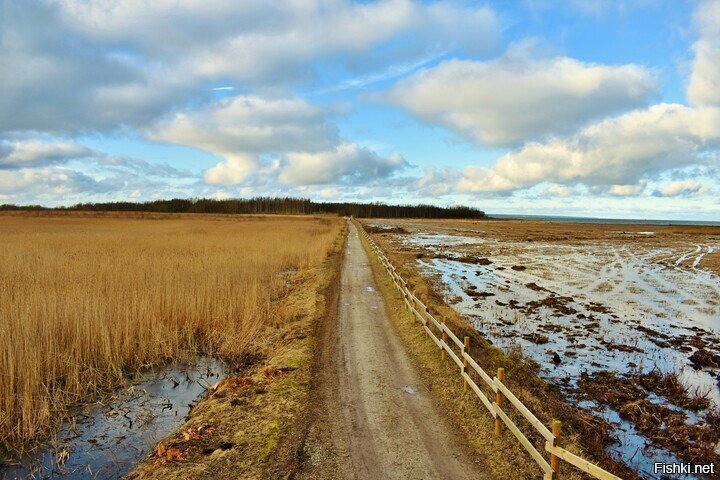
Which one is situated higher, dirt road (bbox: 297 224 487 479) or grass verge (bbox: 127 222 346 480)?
dirt road (bbox: 297 224 487 479)

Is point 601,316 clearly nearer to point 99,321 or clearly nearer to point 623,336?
point 623,336

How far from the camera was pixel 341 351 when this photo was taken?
11492 millimetres

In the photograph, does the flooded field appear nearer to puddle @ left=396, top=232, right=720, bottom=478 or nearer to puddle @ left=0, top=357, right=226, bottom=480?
puddle @ left=396, top=232, right=720, bottom=478

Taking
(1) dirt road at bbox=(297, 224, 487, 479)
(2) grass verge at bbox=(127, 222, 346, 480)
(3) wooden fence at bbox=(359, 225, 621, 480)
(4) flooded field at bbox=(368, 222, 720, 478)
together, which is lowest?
(4) flooded field at bbox=(368, 222, 720, 478)

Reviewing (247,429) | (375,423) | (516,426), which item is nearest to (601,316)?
(516,426)

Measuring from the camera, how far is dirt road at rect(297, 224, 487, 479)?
6.15 metres

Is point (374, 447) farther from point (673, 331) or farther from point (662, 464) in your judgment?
point (673, 331)

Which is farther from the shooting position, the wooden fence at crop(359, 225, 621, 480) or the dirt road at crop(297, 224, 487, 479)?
the dirt road at crop(297, 224, 487, 479)

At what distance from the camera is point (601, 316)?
17.5 metres

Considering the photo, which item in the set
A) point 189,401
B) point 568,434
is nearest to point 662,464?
point 568,434

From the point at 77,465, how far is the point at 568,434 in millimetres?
8236

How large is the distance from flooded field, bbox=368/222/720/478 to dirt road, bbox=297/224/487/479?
331cm

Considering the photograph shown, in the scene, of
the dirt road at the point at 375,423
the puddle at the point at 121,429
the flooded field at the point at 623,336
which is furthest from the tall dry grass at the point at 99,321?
the flooded field at the point at 623,336

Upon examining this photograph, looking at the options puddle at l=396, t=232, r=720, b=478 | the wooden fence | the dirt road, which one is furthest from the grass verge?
puddle at l=396, t=232, r=720, b=478
